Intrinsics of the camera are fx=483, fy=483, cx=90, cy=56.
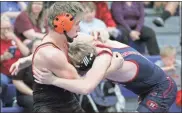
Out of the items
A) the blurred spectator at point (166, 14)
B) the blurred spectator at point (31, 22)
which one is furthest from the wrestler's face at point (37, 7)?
the blurred spectator at point (166, 14)

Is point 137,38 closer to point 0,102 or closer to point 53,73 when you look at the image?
point 0,102

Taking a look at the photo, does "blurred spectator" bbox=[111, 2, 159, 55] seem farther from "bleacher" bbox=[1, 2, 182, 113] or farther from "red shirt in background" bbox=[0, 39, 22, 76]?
"red shirt in background" bbox=[0, 39, 22, 76]

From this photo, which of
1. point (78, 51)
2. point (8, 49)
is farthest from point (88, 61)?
point (8, 49)

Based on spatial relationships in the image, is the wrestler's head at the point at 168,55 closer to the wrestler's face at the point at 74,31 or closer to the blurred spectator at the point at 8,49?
the blurred spectator at the point at 8,49

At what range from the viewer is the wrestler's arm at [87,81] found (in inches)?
122

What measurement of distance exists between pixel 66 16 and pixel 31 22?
9.19 ft

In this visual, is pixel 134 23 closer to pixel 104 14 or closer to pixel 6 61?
pixel 104 14

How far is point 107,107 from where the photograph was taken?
532cm

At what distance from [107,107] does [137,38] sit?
1376 mm

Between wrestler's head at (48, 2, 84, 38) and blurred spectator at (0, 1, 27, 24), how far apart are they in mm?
2874

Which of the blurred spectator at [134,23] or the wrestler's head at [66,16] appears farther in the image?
the blurred spectator at [134,23]

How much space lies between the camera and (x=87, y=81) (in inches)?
123

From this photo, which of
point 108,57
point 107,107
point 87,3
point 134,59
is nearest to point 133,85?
point 134,59

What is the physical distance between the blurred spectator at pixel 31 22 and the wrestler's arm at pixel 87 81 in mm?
2557
